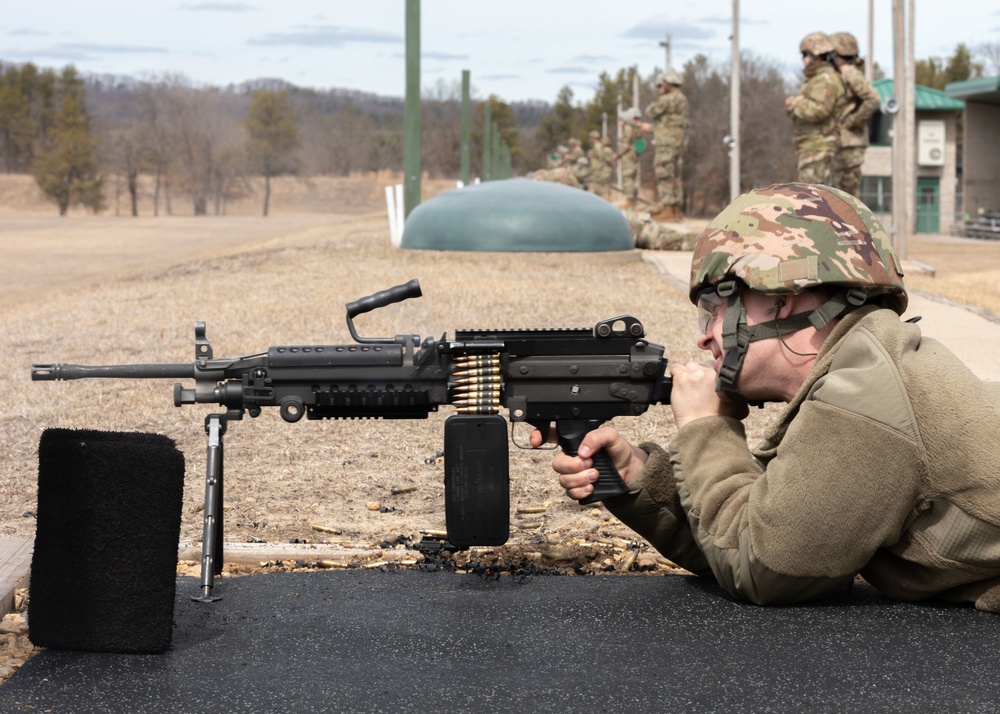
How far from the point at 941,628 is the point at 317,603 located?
5.48ft

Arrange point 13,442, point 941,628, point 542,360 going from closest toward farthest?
point 941,628 → point 542,360 → point 13,442

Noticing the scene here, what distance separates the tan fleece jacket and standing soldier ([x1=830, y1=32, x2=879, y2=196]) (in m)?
14.8

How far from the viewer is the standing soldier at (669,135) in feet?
111

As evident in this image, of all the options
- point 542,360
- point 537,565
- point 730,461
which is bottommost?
point 537,565

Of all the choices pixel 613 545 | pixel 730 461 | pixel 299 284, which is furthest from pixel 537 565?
pixel 299 284

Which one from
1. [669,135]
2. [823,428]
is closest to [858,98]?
[823,428]

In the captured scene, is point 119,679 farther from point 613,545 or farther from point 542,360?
point 613,545

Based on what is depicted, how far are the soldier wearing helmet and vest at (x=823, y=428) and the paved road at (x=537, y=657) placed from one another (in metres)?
0.15

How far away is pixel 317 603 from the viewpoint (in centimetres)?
348

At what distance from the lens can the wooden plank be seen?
11.8ft

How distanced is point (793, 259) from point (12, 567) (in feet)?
8.24

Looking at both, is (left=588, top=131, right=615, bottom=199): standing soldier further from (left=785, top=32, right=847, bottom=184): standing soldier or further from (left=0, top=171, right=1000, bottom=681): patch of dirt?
(left=785, top=32, right=847, bottom=184): standing soldier

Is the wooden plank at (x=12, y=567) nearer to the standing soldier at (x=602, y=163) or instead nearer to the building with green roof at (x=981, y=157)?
the building with green roof at (x=981, y=157)

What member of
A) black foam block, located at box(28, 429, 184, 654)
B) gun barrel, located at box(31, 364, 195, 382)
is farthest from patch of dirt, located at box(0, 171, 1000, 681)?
gun barrel, located at box(31, 364, 195, 382)
